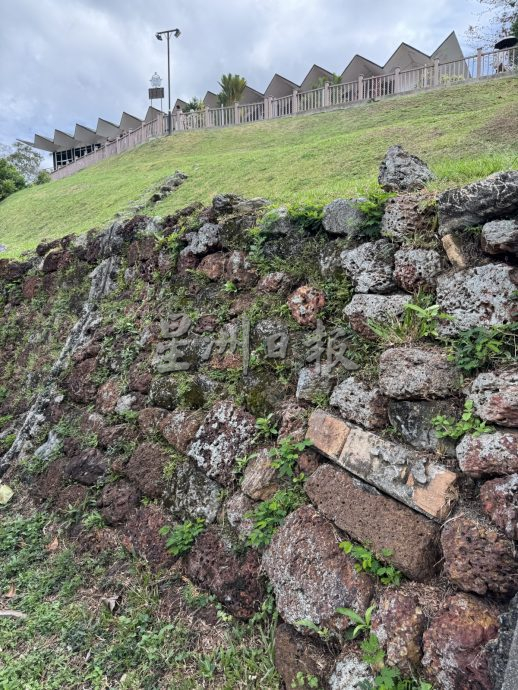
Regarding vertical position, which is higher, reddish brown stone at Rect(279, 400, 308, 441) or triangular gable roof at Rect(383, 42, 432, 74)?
triangular gable roof at Rect(383, 42, 432, 74)

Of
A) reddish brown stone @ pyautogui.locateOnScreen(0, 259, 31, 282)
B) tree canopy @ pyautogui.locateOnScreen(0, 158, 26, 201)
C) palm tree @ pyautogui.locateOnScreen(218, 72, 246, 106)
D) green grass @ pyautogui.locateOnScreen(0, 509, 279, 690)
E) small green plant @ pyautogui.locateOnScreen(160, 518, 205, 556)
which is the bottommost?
green grass @ pyautogui.locateOnScreen(0, 509, 279, 690)

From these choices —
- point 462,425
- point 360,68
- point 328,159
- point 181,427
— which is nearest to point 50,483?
point 181,427

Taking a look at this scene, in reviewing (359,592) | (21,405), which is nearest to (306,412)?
(359,592)

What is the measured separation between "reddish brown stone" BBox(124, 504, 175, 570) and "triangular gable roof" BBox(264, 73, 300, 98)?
3175 centimetres

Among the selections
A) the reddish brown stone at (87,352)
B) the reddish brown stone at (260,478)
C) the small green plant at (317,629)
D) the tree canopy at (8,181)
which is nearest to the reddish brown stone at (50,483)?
the reddish brown stone at (87,352)

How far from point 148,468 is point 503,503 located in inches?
100

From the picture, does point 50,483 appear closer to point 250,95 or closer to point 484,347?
point 484,347

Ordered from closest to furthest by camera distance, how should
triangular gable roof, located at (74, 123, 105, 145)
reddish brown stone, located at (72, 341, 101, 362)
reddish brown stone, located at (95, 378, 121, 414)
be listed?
reddish brown stone, located at (95, 378, 121, 414), reddish brown stone, located at (72, 341, 101, 362), triangular gable roof, located at (74, 123, 105, 145)

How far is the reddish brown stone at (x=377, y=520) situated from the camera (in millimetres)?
2217

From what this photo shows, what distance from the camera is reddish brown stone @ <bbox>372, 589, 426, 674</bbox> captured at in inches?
81.6

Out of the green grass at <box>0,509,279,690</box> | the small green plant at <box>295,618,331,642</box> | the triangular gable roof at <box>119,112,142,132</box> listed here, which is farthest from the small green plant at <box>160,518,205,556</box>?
the triangular gable roof at <box>119,112,142,132</box>

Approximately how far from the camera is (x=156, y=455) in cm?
368

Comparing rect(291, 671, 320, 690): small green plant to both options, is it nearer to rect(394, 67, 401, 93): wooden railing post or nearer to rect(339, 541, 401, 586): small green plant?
rect(339, 541, 401, 586): small green plant

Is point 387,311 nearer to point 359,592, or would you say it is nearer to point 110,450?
point 359,592
